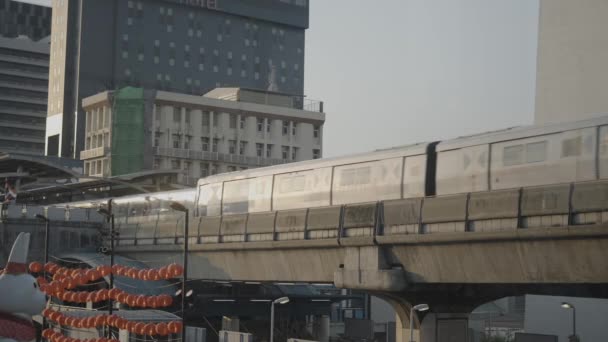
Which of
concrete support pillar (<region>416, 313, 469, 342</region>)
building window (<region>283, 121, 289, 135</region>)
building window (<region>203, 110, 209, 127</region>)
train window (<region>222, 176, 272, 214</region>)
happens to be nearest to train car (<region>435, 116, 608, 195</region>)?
concrete support pillar (<region>416, 313, 469, 342</region>)

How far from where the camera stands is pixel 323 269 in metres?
40.7

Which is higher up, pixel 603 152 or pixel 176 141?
pixel 176 141

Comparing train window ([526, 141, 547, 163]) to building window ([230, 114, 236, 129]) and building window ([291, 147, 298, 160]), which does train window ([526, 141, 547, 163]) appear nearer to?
building window ([230, 114, 236, 129])

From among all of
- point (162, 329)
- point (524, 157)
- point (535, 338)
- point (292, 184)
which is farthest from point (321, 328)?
point (524, 157)

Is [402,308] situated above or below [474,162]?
below

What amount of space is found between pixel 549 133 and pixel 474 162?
361cm

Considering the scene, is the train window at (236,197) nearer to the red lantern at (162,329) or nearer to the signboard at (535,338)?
the red lantern at (162,329)

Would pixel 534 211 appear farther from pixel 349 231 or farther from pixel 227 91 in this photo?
pixel 227 91

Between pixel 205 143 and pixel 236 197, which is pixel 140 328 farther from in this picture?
pixel 205 143

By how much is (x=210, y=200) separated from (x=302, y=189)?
10112 millimetres

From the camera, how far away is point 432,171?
3697 centimetres

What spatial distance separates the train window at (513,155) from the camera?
109 feet

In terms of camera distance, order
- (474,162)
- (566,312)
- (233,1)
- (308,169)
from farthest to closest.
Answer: (233,1) → (566,312) → (308,169) → (474,162)

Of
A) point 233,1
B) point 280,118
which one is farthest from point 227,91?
point 233,1
